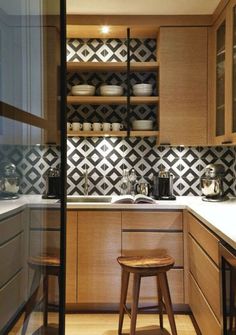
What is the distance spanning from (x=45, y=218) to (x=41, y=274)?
0.13 meters

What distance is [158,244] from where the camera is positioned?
3008 mm

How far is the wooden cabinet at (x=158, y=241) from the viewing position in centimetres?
300

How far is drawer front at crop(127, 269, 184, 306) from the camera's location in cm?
299

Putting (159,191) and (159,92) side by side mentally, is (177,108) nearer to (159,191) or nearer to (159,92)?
(159,92)

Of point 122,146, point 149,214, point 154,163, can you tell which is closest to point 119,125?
point 122,146

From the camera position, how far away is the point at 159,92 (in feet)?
10.8

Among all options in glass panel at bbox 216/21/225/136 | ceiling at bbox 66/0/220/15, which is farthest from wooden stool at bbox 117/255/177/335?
ceiling at bbox 66/0/220/15

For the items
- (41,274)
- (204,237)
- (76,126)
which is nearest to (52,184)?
(41,274)

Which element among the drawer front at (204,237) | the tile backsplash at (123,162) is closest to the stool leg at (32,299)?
the drawer front at (204,237)

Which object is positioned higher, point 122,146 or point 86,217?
point 122,146

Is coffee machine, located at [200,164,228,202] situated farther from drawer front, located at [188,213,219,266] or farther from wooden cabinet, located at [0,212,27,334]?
wooden cabinet, located at [0,212,27,334]

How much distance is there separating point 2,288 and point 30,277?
17 cm

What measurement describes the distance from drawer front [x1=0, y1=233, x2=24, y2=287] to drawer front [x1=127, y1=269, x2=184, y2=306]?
7.95 ft

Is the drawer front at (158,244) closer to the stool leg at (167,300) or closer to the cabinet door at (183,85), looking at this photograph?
the stool leg at (167,300)
